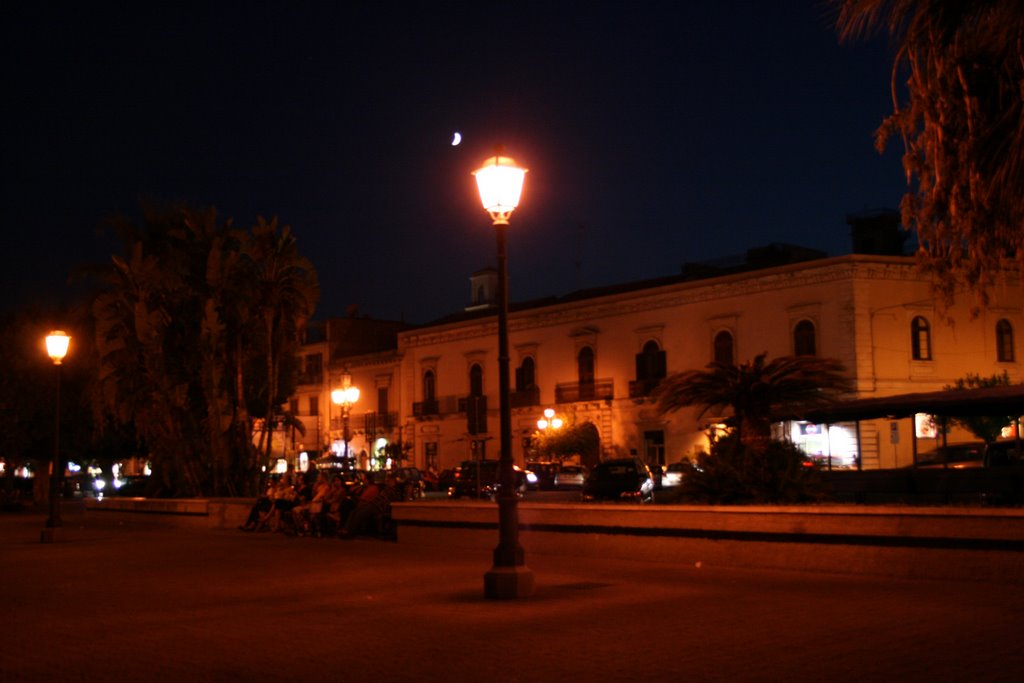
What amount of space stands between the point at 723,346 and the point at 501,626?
41.2 meters

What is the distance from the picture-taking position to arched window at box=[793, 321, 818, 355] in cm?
4738

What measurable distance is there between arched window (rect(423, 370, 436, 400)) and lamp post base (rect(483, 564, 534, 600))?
171 feet

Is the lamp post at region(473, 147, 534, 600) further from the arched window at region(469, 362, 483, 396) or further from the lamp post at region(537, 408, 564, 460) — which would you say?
the arched window at region(469, 362, 483, 396)

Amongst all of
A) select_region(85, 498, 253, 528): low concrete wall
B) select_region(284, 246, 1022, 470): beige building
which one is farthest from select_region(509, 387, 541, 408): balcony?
select_region(85, 498, 253, 528): low concrete wall

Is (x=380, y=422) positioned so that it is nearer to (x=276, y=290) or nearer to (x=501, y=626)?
(x=276, y=290)

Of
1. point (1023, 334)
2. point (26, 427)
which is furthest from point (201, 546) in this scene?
point (1023, 334)

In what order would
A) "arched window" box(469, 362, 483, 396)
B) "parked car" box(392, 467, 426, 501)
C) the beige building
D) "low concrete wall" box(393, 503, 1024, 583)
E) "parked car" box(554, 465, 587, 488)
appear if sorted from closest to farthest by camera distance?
"low concrete wall" box(393, 503, 1024, 583), "parked car" box(392, 467, 426, 501), "parked car" box(554, 465, 587, 488), the beige building, "arched window" box(469, 362, 483, 396)

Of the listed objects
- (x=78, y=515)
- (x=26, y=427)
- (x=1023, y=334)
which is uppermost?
(x=1023, y=334)

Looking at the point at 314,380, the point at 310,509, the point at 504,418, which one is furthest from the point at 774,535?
the point at 314,380

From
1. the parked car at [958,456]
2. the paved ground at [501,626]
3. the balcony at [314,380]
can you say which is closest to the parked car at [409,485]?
the parked car at [958,456]

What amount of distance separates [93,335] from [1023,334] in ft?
116

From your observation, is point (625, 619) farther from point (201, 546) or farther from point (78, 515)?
point (78, 515)

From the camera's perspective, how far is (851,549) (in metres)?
13.6

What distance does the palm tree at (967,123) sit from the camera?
9.96 metres
